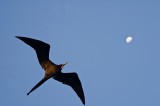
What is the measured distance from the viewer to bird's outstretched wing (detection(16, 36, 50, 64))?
9352 millimetres

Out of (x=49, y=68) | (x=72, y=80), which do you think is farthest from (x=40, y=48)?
(x=72, y=80)

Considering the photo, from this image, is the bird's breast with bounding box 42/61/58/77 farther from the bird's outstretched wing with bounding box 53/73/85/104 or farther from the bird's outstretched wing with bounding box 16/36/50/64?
the bird's outstretched wing with bounding box 53/73/85/104

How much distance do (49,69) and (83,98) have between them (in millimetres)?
2102

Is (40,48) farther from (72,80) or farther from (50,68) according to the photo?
(72,80)

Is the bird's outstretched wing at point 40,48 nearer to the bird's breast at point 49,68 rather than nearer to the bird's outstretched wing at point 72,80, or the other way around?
the bird's breast at point 49,68

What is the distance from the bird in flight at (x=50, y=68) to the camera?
933 cm

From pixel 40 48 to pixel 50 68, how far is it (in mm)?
1035

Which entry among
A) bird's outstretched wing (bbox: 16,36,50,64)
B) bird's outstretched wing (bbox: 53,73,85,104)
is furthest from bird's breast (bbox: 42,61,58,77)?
bird's outstretched wing (bbox: 53,73,85,104)

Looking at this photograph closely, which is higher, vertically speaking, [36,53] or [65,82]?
[36,53]

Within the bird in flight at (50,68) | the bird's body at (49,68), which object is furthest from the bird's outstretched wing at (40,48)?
the bird's body at (49,68)

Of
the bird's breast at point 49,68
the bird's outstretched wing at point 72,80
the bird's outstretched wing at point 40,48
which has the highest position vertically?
the bird's outstretched wing at point 40,48

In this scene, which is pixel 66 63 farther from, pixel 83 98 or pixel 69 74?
pixel 83 98

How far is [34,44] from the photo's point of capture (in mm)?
9562

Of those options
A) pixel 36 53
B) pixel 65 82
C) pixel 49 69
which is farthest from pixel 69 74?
pixel 36 53
